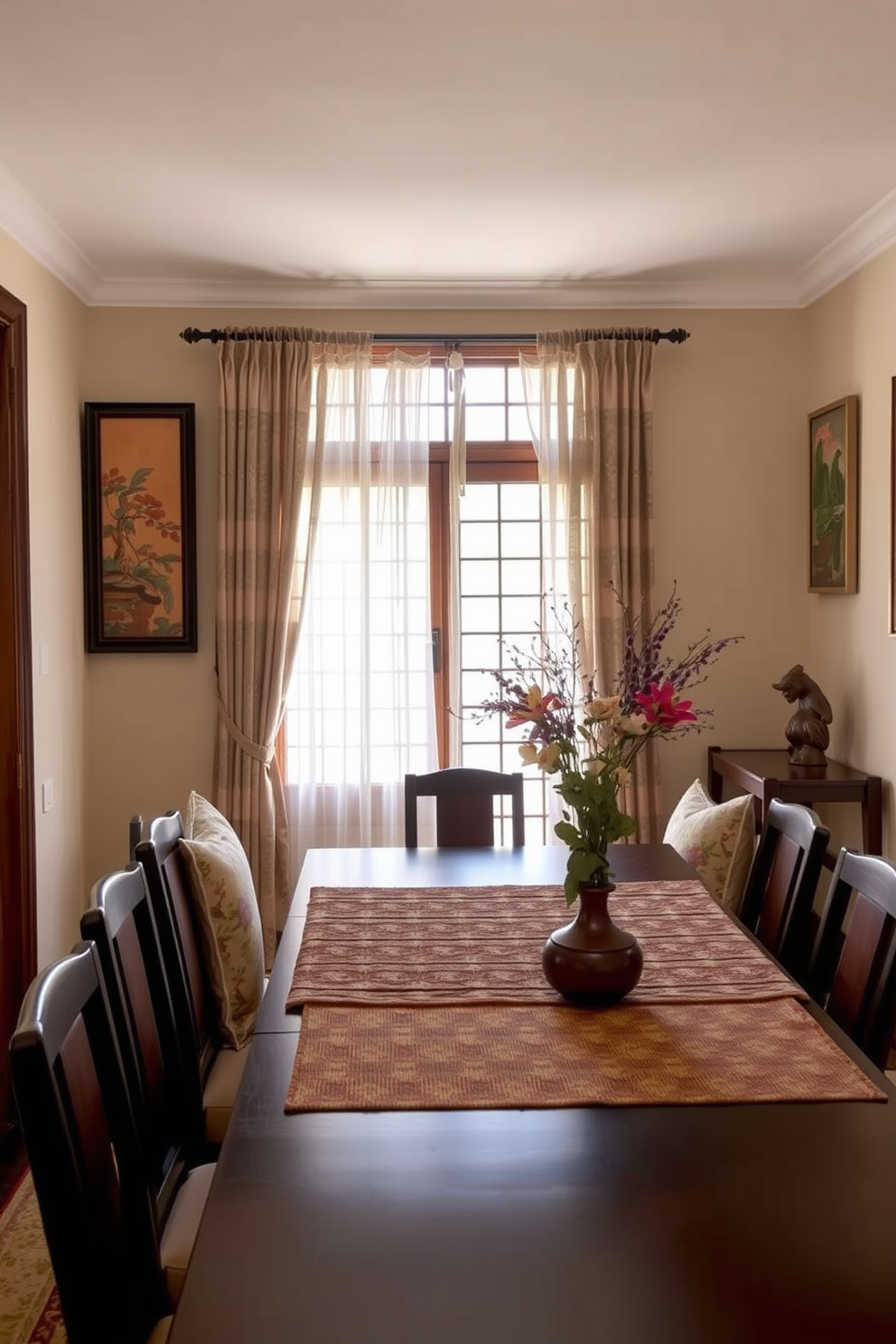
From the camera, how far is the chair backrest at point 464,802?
351 cm

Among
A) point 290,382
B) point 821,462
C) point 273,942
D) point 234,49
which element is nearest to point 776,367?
point 821,462

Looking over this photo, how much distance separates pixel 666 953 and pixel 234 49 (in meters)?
2.33

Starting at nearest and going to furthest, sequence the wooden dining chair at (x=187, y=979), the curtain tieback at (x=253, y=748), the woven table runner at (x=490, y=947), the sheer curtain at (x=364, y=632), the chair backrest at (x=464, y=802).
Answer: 1. the woven table runner at (x=490, y=947)
2. the wooden dining chair at (x=187, y=979)
3. the chair backrest at (x=464, y=802)
4. the curtain tieback at (x=253, y=748)
5. the sheer curtain at (x=364, y=632)

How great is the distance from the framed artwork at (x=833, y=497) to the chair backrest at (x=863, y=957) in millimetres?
2236

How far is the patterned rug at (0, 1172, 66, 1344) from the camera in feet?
7.77

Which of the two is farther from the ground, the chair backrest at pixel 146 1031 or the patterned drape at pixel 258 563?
the patterned drape at pixel 258 563

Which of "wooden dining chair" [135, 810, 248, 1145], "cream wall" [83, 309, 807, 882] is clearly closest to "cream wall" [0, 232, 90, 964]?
"cream wall" [83, 309, 807, 882]

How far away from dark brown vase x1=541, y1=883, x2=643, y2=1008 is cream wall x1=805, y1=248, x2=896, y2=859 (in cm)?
230

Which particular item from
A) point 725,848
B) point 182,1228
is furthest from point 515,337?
point 182,1228

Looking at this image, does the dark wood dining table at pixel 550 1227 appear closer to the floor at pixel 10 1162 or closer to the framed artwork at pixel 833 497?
the floor at pixel 10 1162

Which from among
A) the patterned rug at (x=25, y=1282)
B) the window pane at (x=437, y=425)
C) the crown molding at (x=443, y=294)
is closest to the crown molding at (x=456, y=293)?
the crown molding at (x=443, y=294)

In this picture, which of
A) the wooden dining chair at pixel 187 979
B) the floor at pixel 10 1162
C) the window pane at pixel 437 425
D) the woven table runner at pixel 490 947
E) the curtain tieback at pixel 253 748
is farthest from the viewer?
the window pane at pixel 437 425

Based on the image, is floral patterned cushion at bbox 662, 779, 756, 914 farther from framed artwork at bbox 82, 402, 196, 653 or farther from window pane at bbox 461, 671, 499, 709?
framed artwork at bbox 82, 402, 196, 653

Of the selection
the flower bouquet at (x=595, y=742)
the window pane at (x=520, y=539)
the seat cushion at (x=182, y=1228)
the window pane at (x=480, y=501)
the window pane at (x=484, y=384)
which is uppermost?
the window pane at (x=484, y=384)
